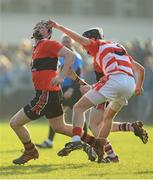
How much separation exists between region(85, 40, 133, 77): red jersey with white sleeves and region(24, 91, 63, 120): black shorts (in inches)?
32.3

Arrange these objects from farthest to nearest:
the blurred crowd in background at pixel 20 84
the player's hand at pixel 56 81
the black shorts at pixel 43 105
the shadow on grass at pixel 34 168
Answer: the blurred crowd in background at pixel 20 84 < the black shorts at pixel 43 105 < the player's hand at pixel 56 81 < the shadow on grass at pixel 34 168

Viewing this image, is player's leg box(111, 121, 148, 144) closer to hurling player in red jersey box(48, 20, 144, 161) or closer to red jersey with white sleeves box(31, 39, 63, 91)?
hurling player in red jersey box(48, 20, 144, 161)

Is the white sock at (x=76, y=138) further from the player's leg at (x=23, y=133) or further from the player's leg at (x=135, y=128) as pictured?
the player's leg at (x=135, y=128)

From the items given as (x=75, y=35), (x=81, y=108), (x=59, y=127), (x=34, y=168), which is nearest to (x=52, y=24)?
(x=75, y=35)

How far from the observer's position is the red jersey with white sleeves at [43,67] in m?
12.6

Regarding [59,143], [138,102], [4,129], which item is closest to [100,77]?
[59,143]

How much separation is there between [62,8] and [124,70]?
3062 cm

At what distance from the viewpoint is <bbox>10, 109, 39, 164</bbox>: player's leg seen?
1277 centimetres

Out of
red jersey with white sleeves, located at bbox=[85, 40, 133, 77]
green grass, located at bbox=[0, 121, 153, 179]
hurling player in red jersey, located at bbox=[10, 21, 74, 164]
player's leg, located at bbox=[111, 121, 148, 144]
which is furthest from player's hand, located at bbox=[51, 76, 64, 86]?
player's leg, located at bbox=[111, 121, 148, 144]

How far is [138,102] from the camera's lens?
2556cm

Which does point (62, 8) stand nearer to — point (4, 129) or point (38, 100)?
point (4, 129)

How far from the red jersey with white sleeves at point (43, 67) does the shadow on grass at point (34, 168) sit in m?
1.15

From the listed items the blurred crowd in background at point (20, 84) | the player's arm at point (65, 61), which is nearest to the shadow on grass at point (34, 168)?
the player's arm at point (65, 61)

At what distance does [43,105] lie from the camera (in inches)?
503
